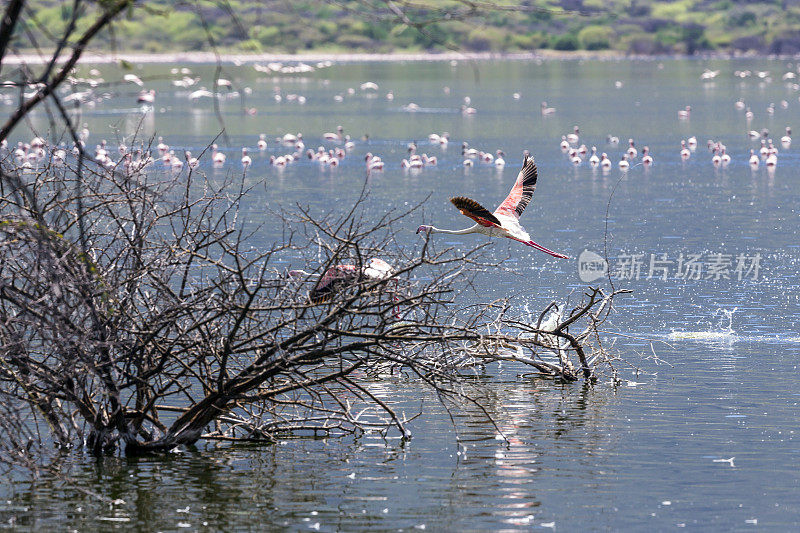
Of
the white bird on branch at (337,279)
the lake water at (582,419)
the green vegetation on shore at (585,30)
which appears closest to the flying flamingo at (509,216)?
the lake water at (582,419)

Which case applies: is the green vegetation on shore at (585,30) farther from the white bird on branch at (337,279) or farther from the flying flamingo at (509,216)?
the white bird on branch at (337,279)

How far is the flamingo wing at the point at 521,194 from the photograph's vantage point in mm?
17391

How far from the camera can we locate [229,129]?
6197 cm

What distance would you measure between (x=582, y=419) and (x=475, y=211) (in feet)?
9.14

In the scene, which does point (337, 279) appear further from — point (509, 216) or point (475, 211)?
point (509, 216)

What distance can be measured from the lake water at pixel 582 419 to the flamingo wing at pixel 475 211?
2.21 metres

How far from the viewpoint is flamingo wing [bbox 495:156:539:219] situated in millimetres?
17391

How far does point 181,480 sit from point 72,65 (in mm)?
6412

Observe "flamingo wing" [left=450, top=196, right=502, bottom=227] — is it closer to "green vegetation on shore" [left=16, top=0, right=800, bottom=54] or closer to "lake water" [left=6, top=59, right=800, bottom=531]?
"lake water" [left=6, top=59, right=800, bottom=531]

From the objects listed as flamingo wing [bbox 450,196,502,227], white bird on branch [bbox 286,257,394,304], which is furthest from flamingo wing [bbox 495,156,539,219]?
white bird on branch [bbox 286,257,394,304]

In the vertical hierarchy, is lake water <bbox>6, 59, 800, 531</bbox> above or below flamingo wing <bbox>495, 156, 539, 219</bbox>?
below

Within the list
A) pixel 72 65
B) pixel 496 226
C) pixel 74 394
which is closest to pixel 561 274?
pixel 496 226

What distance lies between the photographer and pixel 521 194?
17.6m

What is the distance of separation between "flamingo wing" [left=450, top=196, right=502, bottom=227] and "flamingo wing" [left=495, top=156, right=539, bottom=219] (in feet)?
3.02
